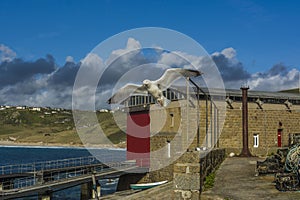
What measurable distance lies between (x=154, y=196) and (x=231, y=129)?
18082mm

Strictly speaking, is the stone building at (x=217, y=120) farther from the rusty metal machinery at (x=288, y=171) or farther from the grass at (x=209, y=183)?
the grass at (x=209, y=183)

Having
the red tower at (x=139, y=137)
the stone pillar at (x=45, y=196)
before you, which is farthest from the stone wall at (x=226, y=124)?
the stone pillar at (x=45, y=196)

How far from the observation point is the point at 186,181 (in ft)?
35.6

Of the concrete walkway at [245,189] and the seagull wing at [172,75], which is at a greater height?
the seagull wing at [172,75]

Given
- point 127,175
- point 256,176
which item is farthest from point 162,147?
point 256,176

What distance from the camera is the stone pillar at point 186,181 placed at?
10742 mm

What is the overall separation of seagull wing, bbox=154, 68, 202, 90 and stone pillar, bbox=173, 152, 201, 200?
9266 millimetres

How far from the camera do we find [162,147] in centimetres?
3164

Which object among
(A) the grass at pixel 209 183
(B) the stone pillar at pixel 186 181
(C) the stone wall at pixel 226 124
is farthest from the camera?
(C) the stone wall at pixel 226 124

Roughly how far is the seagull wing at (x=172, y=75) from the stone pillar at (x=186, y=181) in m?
9.27

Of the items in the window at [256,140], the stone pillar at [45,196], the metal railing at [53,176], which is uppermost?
the window at [256,140]

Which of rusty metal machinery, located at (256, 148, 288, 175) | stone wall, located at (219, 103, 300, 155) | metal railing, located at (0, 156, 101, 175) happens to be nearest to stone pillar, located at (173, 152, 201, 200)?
rusty metal machinery, located at (256, 148, 288, 175)

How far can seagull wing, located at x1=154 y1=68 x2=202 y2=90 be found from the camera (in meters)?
19.8

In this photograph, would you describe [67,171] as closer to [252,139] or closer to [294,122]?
[252,139]
